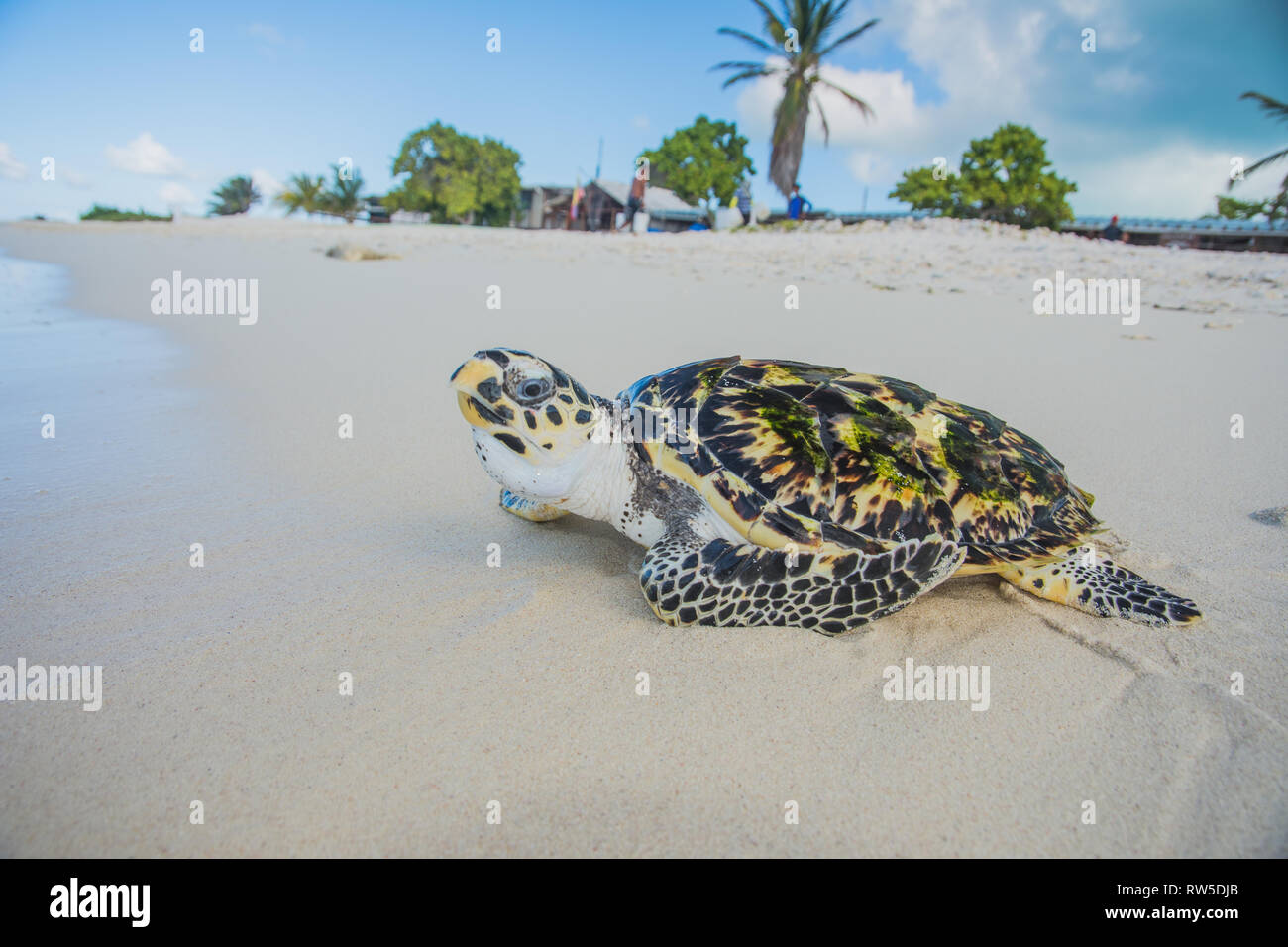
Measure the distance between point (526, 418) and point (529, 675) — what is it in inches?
34.1

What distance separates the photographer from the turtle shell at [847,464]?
219cm

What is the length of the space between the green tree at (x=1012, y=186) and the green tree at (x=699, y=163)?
15.2 m

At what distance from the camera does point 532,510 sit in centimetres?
293

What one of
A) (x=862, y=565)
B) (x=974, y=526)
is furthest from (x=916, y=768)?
(x=974, y=526)

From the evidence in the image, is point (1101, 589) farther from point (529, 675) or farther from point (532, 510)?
point (532, 510)

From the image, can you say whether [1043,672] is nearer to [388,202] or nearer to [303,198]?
[388,202]

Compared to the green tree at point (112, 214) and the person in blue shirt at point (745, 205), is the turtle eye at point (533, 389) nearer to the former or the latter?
the person in blue shirt at point (745, 205)

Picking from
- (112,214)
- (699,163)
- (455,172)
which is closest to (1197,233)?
(699,163)

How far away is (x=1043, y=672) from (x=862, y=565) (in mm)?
608

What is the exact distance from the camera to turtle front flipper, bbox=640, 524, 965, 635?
212cm

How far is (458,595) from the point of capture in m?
2.36

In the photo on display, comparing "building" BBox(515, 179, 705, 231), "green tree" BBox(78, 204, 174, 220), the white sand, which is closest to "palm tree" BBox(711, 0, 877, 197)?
"building" BBox(515, 179, 705, 231)
